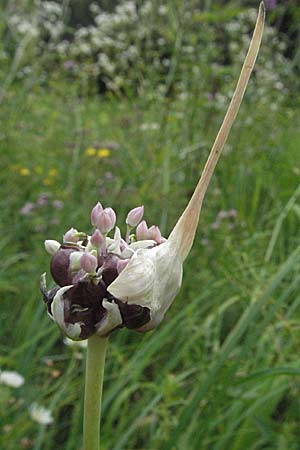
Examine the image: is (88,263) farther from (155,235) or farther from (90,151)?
(90,151)

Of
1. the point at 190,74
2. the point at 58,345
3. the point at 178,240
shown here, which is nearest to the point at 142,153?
the point at 190,74

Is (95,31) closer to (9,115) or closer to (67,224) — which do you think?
(9,115)

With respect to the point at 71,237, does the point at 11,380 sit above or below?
below

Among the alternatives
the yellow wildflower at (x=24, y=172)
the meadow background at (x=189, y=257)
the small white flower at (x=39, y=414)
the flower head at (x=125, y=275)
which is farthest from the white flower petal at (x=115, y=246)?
the yellow wildflower at (x=24, y=172)

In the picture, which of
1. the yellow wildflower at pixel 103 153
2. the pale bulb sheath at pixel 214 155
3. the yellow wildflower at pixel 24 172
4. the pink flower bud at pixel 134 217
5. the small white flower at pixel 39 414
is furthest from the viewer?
the yellow wildflower at pixel 103 153

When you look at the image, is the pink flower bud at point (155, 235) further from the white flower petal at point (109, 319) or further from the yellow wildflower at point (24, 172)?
the yellow wildflower at point (24, 172)

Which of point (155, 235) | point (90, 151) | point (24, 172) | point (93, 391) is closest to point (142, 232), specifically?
point (155, 235)
